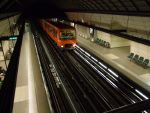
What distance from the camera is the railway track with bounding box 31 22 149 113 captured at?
9.37 metres

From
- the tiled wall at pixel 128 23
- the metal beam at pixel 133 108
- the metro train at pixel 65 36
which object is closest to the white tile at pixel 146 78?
the tiled wall at pixel 128 23

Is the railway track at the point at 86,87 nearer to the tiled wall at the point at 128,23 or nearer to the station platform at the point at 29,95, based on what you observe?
the station platform at the point at 29,95

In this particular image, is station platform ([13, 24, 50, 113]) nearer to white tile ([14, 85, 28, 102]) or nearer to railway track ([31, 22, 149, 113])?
white tile ([14, 85, 28, 102])

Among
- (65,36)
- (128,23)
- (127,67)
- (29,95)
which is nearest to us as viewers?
(29,95)

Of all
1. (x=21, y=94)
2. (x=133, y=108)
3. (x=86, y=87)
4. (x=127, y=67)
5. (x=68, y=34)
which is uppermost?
(x=133, y=108)

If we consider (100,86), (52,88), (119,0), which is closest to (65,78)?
(52,88)

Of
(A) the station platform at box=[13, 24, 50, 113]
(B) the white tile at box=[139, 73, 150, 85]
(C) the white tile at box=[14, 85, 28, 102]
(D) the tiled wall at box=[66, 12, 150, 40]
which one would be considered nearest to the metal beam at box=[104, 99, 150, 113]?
(A) the station platform at box=[13, 24, 50, 113]

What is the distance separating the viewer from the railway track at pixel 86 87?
30.7 feet

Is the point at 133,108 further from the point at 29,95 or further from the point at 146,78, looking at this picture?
the point at 146,78

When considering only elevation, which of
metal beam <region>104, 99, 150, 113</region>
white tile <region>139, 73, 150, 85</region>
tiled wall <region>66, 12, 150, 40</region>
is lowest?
white tile <region>139, 73, 150, 85</region>

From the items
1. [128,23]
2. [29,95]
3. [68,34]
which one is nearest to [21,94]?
[29,95]

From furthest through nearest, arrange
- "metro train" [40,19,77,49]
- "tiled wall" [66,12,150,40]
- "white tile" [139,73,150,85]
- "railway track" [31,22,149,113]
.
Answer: "metro train" [40,19,77,49] → "tiled wall" [66,12,150,40] → "white tile" [139,73,150,85] → "railway track" [31,22,149,113]

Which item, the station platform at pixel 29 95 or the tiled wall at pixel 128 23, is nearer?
the station platform at pixel 29 95

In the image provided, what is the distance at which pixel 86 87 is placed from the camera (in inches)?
450
